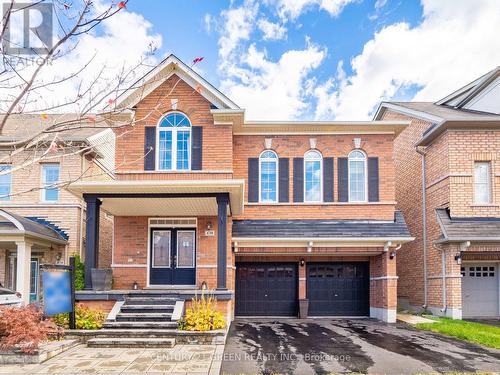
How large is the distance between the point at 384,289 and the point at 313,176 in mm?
4386

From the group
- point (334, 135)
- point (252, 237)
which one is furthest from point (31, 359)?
point (334, 135)

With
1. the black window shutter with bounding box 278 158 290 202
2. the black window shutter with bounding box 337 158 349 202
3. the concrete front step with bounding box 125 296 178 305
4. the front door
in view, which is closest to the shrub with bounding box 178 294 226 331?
the concrete front step with bounding box 125 296 178 305

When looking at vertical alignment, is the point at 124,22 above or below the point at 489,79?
below

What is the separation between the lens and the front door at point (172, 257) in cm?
1473

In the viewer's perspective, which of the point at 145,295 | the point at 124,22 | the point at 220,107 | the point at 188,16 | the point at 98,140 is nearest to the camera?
the point at 124,22

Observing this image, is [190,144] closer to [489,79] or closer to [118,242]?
[118,242]

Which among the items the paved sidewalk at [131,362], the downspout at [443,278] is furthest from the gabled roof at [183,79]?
the downspout at [443,278]

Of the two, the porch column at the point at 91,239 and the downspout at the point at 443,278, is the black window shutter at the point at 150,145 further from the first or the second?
the downspout at the point at 443,278

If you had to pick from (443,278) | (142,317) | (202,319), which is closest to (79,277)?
(142,317)

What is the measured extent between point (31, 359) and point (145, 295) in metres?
4.21

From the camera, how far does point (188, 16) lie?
7352mm

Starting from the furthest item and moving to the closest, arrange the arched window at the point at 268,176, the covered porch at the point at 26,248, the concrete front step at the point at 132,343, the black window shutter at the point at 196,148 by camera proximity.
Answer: the arched window at the point at 268,176 < the black window shutter at the point at 196,148 < the covered porch at the point at 26,248 < the concrete front step at the point at 132,343

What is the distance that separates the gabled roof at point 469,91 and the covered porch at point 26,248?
51.3 feet

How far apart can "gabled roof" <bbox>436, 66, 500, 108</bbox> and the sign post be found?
49.1ft
